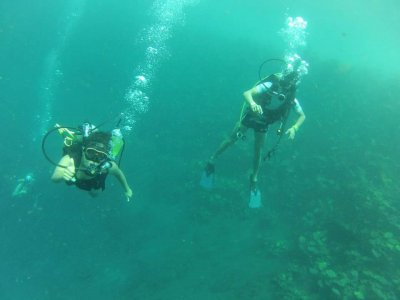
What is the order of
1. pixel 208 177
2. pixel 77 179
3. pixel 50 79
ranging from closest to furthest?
pixel 77 179 → pixel 208 177 → pixel 50 79

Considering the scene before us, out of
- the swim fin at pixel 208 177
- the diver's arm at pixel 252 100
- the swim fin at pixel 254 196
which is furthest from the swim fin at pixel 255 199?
the diver's arm at pixel 252 100

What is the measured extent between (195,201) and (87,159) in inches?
303

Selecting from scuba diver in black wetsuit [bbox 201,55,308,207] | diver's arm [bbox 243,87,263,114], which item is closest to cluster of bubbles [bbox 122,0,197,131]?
scuba diver in black wetsuit [bbox 201,55,308,207]

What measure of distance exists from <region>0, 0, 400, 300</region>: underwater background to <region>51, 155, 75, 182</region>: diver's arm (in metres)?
6.94

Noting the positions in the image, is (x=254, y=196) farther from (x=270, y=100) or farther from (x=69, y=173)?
(x=69, y=173)

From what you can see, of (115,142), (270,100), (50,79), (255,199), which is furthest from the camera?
(50,79)

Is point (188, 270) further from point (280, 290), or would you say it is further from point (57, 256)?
point (57, 256)

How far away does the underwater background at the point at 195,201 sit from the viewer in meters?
9.81

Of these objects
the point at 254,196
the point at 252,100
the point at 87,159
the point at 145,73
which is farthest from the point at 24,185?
the point at 252,100

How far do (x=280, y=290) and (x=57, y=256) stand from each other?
26.9 feet

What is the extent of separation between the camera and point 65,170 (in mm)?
4090

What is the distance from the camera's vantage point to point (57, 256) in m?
11.3

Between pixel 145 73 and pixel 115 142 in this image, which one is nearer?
pixel 115 142

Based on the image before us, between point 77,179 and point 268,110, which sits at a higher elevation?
point 268,110
